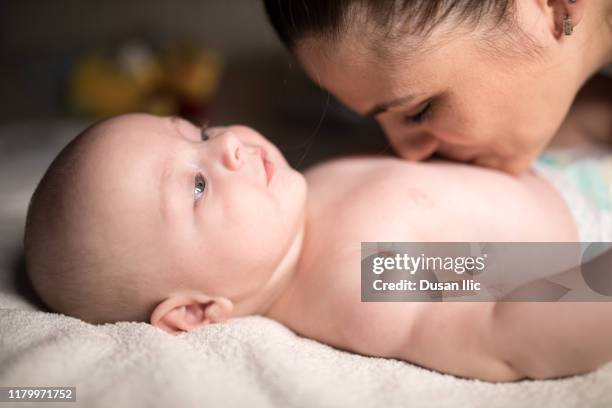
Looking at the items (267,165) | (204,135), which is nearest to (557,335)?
(267,165)

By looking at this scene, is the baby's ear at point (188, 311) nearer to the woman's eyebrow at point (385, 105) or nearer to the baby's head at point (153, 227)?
the baby's head at point (153, 227)

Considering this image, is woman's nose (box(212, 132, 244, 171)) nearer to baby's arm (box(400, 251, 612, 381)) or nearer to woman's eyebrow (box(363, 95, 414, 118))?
woman's eyebrow (box(363, 95, 414, 118))

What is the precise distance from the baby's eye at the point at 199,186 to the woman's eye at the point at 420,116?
36 cm

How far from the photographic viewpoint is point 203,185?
0.92 metres

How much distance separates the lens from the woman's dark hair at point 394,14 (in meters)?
0.85

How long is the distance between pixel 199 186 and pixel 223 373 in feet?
0.94

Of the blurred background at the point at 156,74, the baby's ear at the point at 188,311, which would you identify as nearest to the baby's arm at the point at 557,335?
the baby's ear at the point at 188,311

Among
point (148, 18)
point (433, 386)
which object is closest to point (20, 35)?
point (148, 18)

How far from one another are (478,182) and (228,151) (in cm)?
43

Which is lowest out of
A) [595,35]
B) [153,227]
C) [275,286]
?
[275,286]

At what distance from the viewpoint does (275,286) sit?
987 millimetres

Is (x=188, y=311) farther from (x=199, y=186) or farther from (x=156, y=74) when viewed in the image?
(x=156, y=74)

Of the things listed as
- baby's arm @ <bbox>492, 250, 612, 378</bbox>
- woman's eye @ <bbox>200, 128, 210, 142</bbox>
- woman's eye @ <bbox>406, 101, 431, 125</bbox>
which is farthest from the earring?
woman's eye @ <bbox>200, 128, 210, 142</bbox>

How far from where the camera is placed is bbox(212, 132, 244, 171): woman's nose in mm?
925
